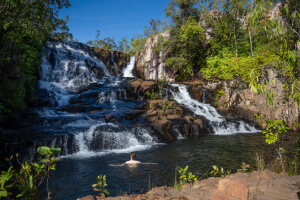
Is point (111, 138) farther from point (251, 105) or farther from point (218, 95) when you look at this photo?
point (218, 95)

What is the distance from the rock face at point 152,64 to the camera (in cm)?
3353

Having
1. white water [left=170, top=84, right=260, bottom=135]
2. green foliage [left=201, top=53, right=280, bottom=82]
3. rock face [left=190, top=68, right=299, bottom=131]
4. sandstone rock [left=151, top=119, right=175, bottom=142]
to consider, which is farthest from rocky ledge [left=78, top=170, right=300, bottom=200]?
green foliage [left=201, top=53, right=280, bottom=82]

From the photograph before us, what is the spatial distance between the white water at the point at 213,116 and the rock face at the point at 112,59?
14420mm

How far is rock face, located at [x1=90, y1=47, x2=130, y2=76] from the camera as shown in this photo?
1411 inches

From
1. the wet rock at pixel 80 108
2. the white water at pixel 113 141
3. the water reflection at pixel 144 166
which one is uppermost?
the wet rock at pixel 80 108

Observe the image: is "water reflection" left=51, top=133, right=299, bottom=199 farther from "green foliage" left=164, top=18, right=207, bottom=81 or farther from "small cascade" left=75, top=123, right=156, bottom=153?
"green foliage" left=164, top=18, right=207, bottom=81

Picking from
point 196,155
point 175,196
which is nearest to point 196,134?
point 196,155

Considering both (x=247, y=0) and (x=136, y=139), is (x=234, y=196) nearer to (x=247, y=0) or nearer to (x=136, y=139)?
(x=136, y=139)

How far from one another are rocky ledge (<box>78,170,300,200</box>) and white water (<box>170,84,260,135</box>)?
1413 cm

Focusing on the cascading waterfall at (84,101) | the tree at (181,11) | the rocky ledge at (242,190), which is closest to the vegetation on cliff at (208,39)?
the tree at (181,11)

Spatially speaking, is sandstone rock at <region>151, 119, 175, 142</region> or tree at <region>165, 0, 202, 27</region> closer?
sandstone rock at <region>151, 119, 175, 142</region>

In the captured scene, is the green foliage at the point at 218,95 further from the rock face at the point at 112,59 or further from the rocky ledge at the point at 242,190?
the rocky ledge at the point at 242,190

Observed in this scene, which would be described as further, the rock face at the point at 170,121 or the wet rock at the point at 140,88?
the wet rock at the point at 140,88

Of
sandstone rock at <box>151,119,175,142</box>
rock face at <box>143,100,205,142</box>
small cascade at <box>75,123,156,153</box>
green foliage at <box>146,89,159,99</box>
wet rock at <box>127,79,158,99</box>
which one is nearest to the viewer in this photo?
small cascade at <box>75,123,156,153</box>
